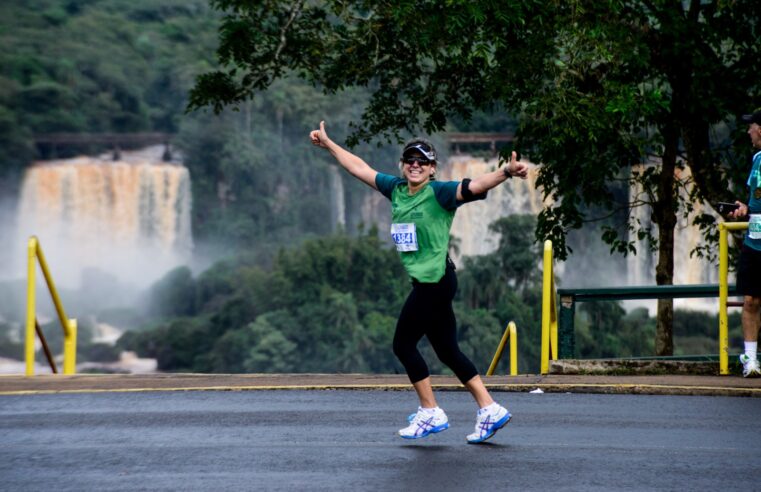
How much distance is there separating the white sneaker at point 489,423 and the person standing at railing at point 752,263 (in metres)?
3.05

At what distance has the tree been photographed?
16188 millimetres

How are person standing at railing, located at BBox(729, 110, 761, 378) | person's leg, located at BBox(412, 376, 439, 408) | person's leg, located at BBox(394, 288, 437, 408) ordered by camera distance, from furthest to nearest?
person standing at railing, located at BBox(729, 110, 761, 378) < person's leg, located at BBox(412, 376, 439, 408) < person's leg, located at BBox(394, 288, 437, 408)

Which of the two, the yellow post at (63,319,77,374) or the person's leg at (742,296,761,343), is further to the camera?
the yellow post at (63,319,77,374)

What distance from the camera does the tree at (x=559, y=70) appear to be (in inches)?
637

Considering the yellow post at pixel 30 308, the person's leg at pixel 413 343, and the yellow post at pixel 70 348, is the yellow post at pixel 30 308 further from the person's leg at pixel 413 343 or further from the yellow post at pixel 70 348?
the person's leg at pixel 413 343

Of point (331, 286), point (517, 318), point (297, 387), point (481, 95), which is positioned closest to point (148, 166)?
point (331, 286)

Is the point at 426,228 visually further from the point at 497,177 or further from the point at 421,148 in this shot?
the point at 497,177

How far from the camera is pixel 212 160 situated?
9912 cm

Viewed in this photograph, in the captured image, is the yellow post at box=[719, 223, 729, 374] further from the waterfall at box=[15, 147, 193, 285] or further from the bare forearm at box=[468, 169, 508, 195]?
the waterfall at box=[15, 147, 193, 285]

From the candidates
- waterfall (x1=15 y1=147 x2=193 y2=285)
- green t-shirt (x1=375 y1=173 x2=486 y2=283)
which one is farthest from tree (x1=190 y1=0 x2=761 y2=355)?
waterfall (x1=15 y1=147 x2=193 y2=285)

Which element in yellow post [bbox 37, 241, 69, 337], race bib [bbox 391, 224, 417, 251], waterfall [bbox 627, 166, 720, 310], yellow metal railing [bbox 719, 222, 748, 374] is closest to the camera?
race bib [bbox 391, 224, 417, 251]

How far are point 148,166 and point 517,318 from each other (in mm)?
31033

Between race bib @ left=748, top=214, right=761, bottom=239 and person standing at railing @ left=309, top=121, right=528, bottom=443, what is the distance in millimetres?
3231

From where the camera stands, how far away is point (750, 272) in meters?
10.7
